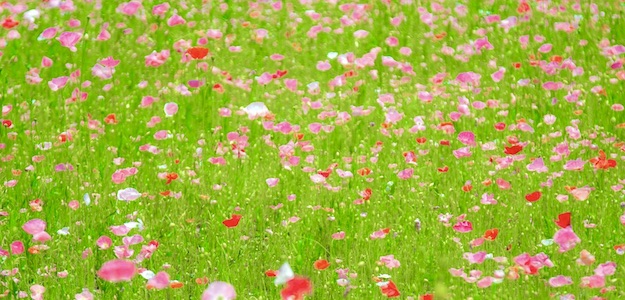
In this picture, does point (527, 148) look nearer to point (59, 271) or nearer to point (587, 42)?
point (587, 42)

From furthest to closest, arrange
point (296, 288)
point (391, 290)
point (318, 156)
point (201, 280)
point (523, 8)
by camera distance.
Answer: point (523, 8), point (318, 156), point (201, 280), point (391, 290), point (296, 288)

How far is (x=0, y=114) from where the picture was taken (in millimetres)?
4527

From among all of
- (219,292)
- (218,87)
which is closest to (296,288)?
(219,292)

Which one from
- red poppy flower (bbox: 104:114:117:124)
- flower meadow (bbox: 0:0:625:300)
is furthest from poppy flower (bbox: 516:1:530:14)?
red poppy flower (bbox: 104:114:117:124)

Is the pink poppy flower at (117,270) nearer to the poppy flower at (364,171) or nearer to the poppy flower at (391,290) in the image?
the poppy flower at (391,290)

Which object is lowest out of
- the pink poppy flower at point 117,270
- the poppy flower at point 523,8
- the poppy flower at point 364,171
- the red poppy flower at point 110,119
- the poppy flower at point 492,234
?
the red poppy flower at point 110,119

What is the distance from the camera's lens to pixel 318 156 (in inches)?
165

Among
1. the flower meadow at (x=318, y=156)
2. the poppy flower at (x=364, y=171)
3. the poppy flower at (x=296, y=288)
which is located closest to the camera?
the poppy flower at (x=296, y=288)

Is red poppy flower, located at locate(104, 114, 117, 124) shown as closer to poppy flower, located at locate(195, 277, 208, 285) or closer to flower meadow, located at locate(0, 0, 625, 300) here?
flower meadow, located at locate(0, 0, 625, 300)

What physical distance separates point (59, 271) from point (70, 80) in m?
2.14

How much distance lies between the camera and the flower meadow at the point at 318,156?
122 inches

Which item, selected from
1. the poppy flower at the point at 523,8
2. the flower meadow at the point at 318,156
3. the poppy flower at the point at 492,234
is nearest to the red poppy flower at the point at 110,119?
the flower meadow at the point at 318,156

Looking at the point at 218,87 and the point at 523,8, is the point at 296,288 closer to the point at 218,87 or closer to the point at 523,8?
the point at 218,87

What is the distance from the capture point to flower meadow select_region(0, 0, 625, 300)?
3.09 m
